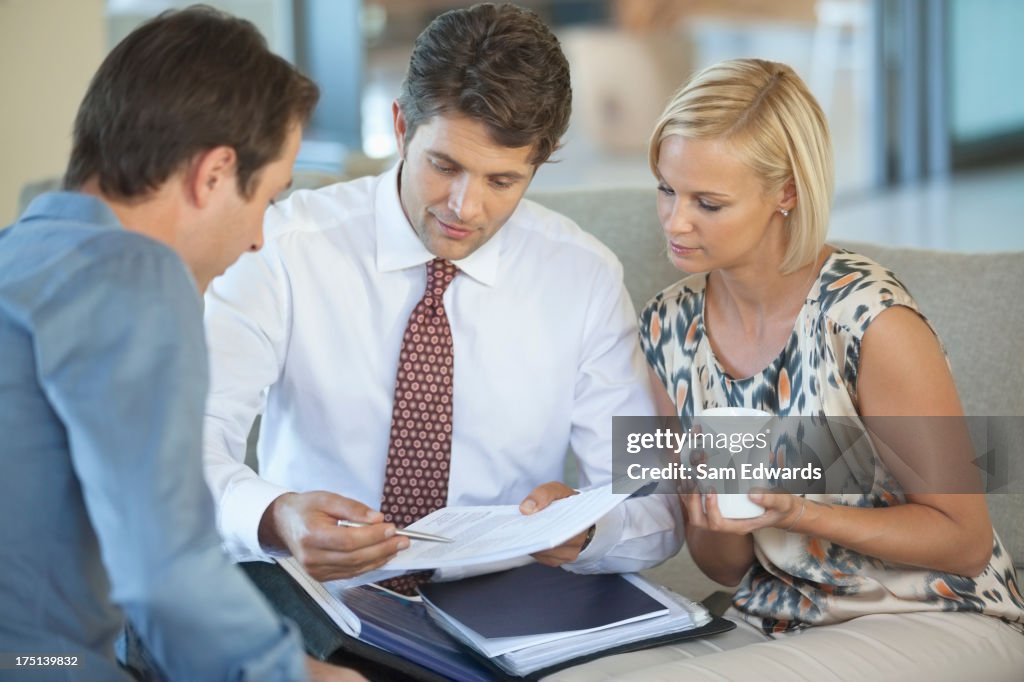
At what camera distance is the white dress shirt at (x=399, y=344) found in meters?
1.78

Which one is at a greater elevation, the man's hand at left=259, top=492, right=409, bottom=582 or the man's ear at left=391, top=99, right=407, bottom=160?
the man's ear at left=391, top=99, right=407, bottom=160

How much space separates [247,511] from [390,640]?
0.82 ft

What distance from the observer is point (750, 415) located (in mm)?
1439

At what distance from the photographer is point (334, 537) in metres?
1.37

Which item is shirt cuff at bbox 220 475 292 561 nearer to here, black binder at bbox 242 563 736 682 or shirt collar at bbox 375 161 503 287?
black binder at bbox 242 563 736 682

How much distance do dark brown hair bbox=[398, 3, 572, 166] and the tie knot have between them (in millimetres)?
220

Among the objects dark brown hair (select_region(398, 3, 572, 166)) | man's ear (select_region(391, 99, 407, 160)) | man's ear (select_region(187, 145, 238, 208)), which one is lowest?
man's ear (select_region(187, 145, 238, 208))

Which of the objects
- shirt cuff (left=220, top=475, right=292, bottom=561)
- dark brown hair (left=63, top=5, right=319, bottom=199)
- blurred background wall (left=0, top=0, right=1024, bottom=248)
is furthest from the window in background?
dark brown hair (left=63, top=5, right=319, bottom=199)

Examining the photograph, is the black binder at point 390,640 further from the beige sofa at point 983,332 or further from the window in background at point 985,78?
the window in background at point 985,78

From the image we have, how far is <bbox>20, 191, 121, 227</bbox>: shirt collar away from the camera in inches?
43.5

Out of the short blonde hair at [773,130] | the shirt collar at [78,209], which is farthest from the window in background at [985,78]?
the shirt collar at [78,209]

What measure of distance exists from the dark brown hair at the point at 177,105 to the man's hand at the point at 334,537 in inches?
16.3

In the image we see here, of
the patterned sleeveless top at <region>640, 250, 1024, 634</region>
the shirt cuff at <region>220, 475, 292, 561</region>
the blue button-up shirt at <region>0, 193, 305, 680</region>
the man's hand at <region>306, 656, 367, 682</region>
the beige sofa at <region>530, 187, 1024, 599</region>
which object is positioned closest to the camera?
the blue button-up shirt at <region>0, 193, 305, 680</region>

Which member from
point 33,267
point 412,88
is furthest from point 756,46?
point 33,267
